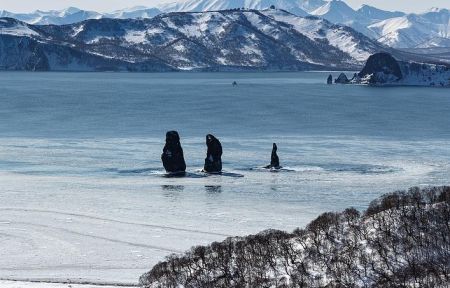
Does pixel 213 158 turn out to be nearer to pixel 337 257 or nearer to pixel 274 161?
pixel 274 161

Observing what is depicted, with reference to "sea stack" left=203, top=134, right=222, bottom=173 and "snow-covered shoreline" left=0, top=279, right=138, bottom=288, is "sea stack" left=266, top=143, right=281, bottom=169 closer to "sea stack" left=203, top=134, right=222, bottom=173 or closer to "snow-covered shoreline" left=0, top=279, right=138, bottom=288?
"sea stack" left=203, top=134, right=222, bottom=173

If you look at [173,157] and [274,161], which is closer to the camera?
[173,157]

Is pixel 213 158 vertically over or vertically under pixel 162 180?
over

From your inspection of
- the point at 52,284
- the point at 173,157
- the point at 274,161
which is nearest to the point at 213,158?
the point at 173,157

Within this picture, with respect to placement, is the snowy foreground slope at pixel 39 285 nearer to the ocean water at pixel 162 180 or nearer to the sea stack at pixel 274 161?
the ocean water at pixel 162 180

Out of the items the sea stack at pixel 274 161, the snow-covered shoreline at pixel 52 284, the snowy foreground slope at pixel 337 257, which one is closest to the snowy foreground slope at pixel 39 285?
the snow-covered shoreline at pixel 52 284

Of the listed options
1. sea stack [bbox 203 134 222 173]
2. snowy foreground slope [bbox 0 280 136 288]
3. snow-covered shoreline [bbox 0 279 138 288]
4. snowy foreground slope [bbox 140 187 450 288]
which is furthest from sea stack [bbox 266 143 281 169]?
snowy foreground slope [bbox 0 280 136 288]
